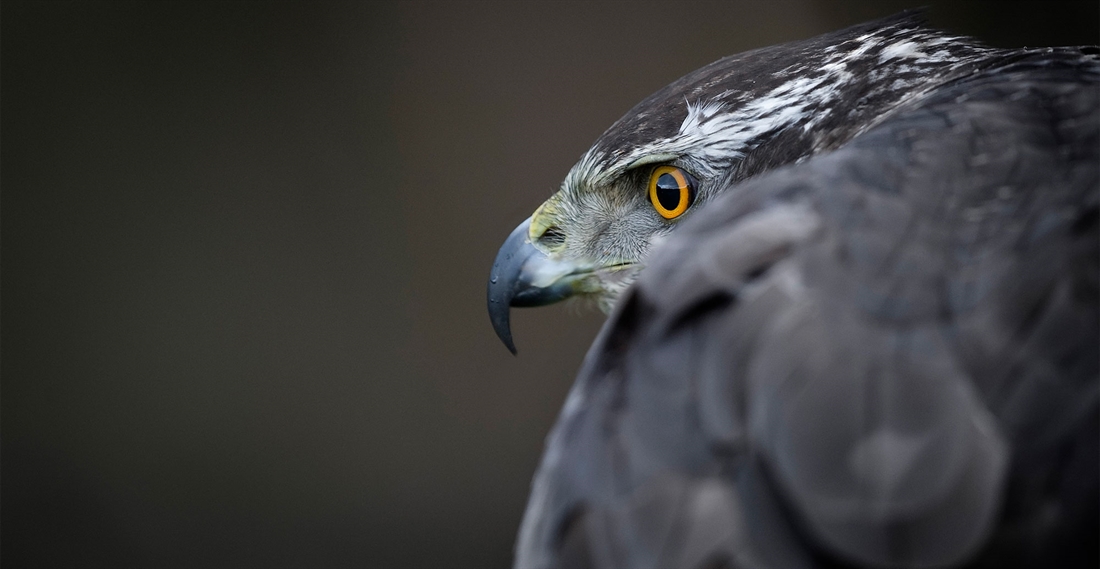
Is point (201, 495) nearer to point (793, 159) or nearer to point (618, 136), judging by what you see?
point (618, 136)

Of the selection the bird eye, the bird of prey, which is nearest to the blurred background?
the bird eye

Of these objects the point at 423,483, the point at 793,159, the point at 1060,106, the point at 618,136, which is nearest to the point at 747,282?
the point at 1060,106

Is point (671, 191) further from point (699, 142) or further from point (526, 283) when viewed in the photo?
point (526, 283)

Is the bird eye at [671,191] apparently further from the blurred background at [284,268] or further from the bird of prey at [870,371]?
the blurred background at [284,268]

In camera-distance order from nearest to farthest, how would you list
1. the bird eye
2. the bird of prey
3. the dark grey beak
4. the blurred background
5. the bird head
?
the bird of prey
the bird head
the bird eye
the dark grey beak
the blurred background

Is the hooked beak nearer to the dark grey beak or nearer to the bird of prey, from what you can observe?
the dark grey beak

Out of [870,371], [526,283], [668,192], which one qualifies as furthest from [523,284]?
[870,371]
